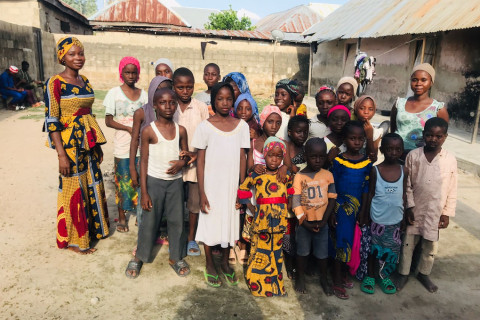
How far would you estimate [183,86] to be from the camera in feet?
Answer: 9.68

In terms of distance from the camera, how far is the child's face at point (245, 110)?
2951 millimetres

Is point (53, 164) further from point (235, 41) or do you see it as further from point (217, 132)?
point (235, 41)

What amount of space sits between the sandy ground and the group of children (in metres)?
0.12

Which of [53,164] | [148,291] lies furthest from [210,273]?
[53,164]

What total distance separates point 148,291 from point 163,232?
983mm

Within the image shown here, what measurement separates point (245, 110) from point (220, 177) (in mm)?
641

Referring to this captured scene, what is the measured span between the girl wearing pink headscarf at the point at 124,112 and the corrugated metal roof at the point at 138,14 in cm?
1937

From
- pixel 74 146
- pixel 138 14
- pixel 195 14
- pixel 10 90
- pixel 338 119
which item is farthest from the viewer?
pixel 195 14

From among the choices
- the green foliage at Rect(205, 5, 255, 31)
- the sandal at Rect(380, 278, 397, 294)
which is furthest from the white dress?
the green foliage at Rect(205, 5, 255, 31)

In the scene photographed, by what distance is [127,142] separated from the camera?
3.45m

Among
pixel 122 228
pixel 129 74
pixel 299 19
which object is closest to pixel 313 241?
pixel 122 228

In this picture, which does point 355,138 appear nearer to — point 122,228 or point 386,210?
point 386,210

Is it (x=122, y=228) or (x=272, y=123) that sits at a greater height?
(x=272, y=123)

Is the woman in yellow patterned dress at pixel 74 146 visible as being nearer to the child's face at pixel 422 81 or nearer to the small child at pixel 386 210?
the small child at pixel 386 210
